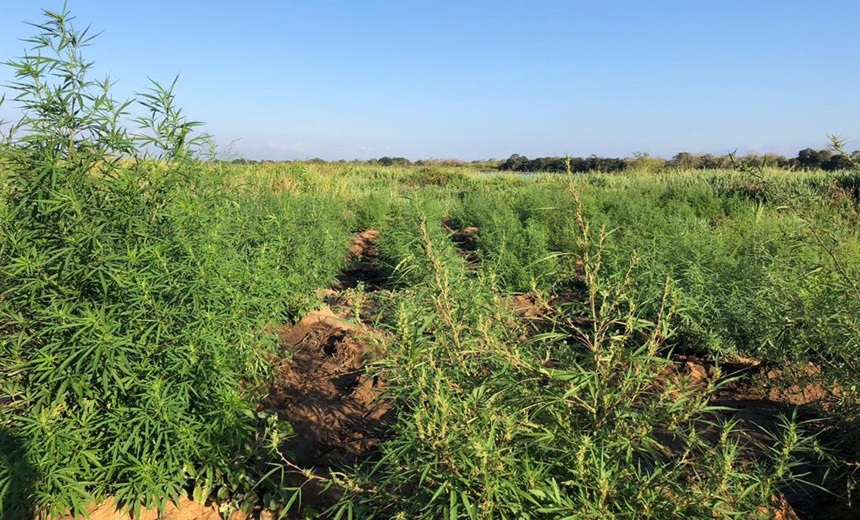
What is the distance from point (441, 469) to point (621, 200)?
9.63 metres

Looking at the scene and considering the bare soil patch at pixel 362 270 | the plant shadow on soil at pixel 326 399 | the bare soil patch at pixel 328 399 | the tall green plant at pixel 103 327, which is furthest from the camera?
the bare soil patch at pixel 362 270

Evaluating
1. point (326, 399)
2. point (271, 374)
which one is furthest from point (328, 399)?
point (271, 374)

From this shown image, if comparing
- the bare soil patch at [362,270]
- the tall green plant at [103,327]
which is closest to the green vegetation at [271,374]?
the tall green plant at [103,327]

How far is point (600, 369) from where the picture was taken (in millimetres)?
1978

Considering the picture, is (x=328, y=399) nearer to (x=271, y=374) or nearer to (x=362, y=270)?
(x=271, y=374)

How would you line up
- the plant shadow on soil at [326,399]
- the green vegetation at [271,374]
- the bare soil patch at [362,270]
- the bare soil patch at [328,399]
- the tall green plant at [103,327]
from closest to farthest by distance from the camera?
the green vegetation at [271,374]
the tall green plant at [103,327]
the plant shadow on soil at [326,399]
the bare soil patch at [328,399]
the bare soil patch at [362,270]

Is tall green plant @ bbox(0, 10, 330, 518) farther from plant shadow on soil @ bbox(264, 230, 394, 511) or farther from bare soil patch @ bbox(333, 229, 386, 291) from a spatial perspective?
bare soil patch @ bbox(333, 229, 386, 291)

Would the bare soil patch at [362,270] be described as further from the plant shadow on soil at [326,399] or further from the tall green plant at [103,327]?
the tall green plant at [103,327]

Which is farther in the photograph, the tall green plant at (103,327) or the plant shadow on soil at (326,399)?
the plant shadow on soil at (326,399)

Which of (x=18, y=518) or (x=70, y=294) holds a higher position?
(x=70, y=294)

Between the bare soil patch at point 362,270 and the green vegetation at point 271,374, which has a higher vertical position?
the green vegetation at point 271,374

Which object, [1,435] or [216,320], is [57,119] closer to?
[216,320]

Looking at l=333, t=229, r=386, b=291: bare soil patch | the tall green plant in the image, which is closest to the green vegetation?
the tall green plant

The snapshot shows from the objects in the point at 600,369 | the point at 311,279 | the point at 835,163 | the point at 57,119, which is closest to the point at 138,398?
the point at 57,119
